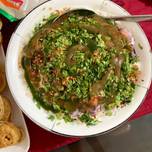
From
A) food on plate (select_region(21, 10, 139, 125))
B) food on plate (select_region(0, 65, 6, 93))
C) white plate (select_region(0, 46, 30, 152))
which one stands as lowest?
white plate (select_region(0, 46, 30, 152))

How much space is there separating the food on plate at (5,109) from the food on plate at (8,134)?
0.02 metres

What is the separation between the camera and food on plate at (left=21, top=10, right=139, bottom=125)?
1.06 m

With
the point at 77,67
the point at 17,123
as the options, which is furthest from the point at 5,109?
the point at 77,67

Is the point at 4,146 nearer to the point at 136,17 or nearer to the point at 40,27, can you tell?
the point at 40,27

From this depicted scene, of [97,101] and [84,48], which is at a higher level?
[84,48]

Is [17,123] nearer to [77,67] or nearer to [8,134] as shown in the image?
[8,134]

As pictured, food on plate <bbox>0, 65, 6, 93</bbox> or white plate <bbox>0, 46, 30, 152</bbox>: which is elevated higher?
food on plate <bbox>0, 65, 6, 93</bbox>

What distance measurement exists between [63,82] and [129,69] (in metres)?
0.18

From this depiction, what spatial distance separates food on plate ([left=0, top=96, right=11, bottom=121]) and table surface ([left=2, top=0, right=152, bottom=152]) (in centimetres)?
7

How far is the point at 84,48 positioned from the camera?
1068 mm

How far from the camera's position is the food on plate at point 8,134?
1.07 meters

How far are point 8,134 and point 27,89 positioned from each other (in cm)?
13

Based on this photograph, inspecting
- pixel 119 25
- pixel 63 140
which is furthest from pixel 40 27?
pixel 63 140

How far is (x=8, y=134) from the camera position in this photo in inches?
42.1
